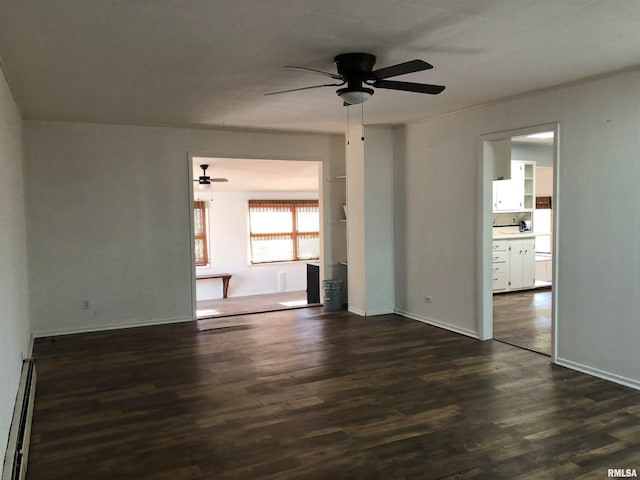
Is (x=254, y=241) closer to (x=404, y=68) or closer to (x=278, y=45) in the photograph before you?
(x=278, y=45)

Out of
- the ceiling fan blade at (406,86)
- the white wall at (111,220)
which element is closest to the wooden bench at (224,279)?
the white wall at (111,220)

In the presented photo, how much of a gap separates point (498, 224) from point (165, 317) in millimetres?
5735

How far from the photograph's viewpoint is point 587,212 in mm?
4043

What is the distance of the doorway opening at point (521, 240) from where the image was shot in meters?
5.86

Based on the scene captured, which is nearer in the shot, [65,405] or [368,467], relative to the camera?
[368,467]

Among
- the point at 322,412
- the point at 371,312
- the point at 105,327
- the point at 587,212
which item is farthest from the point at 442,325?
the point at 105,327

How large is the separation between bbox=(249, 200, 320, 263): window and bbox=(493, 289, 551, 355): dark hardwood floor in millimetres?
6445

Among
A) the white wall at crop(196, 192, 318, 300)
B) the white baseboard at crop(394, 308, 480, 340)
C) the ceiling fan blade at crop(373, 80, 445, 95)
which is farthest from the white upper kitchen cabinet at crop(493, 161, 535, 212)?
the white wall at crop(196, 192, 318, 300)

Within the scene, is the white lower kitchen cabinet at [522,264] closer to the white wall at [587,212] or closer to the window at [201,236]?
the white wall at [587,212]

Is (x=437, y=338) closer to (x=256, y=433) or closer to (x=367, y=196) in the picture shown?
(x=367, y=196)

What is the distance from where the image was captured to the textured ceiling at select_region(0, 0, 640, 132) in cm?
255

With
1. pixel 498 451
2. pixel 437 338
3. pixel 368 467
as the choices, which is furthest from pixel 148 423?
pixel 437 338

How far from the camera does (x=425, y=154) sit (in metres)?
5.86

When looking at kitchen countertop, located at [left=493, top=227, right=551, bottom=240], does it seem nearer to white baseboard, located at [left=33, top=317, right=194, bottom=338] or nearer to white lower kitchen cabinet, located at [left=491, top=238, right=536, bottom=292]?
white lower kitchen cabinet, located at [left=491, top=238, right=536, bottom=292]
